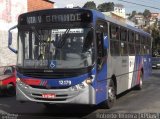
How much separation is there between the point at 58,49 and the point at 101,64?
1.37 metres

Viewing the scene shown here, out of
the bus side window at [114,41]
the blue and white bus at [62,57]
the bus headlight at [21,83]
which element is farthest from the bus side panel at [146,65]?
the bus headlight at [21,83]

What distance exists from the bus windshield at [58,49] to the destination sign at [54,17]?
25 centimetres

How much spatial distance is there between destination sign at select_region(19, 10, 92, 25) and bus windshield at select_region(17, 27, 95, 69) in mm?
250

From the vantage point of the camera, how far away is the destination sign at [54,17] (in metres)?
10.9

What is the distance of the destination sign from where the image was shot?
429 inches

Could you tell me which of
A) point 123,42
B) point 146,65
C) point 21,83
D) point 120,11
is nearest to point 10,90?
point 123,42

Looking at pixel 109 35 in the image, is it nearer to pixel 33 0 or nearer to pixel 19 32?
pixel 19 32

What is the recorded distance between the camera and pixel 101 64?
11.4 metres

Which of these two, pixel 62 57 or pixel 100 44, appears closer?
pixel 62 57

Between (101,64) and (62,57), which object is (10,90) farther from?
(62,57)

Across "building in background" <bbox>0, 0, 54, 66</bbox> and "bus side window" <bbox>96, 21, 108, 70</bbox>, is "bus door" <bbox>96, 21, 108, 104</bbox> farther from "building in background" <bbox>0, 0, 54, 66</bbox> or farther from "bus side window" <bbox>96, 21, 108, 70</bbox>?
"building in background" <bbox>0, 0, 54, 66</bbox>

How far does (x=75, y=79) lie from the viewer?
10586mm

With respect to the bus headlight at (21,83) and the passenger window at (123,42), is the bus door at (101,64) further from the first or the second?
the passenger window at (123,42)

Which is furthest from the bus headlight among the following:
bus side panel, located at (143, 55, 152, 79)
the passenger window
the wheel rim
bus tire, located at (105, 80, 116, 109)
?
bus side panel, located at (143, 55, 152, 79)
